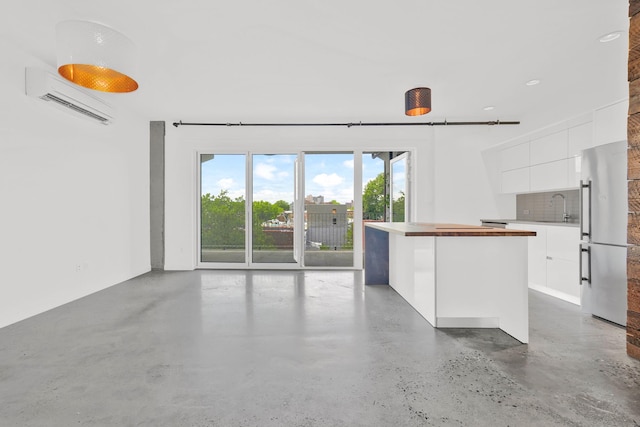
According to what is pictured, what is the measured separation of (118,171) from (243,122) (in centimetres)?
208

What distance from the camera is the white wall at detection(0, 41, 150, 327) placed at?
3.03 m

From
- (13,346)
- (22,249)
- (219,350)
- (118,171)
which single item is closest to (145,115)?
(118,171)

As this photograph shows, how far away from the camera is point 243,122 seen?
5543 millimetres

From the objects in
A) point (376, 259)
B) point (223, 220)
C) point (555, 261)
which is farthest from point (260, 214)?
point (555, 261)

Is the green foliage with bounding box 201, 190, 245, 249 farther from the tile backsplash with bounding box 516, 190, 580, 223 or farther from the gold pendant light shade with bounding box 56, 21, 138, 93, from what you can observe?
the tile backsplash with bounding box 516, 190, 580, 223

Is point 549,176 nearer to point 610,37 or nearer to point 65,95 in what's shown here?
point 610,37

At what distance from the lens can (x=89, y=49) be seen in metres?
1.85

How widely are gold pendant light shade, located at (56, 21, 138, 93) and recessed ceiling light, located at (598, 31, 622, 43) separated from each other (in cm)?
387

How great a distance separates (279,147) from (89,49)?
154 inches

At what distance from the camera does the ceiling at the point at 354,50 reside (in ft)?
8.24

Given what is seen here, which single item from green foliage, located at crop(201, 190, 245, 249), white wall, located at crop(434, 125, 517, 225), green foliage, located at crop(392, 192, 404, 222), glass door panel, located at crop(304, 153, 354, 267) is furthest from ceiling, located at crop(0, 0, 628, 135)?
green foliage, located at crop(392, 192, 404, 222)

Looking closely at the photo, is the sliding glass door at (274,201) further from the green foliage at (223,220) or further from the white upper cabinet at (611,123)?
the white upper cabinet at (611,123)

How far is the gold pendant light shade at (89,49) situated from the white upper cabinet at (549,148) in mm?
4821

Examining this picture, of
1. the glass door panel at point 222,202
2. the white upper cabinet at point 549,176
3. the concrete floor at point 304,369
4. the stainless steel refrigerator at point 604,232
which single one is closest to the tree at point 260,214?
the glass door panel at point 222,202
